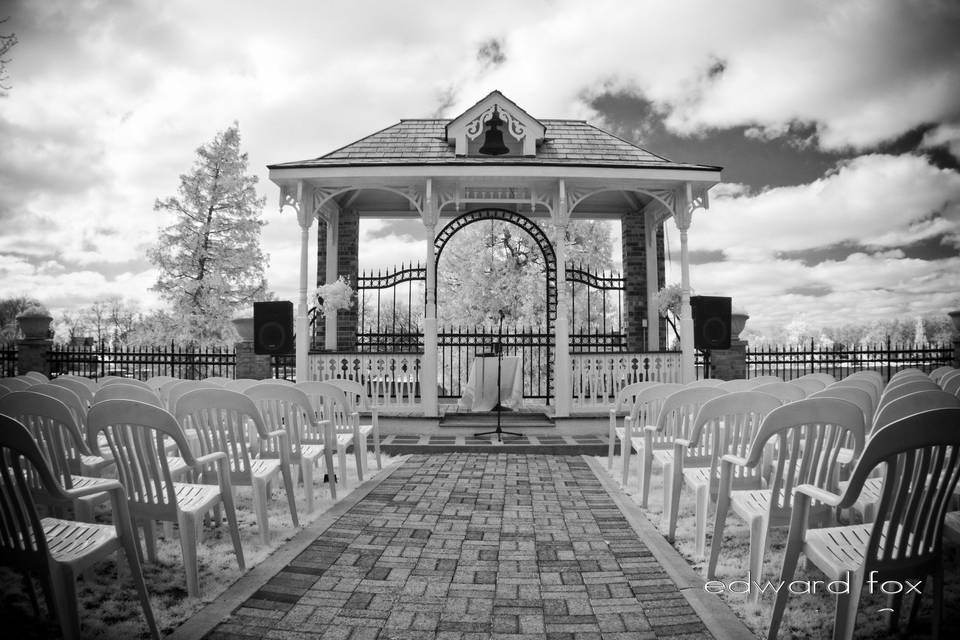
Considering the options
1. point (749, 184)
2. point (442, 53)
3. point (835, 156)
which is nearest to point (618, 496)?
point (442, 53)

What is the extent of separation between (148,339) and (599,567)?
55.6ft

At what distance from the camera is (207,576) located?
2602 millimetres

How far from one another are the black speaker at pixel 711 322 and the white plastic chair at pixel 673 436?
472 cm

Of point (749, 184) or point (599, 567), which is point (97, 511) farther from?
point (749, 184)

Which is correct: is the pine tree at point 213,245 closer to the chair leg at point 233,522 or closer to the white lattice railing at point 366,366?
the white lattice railing at point 366,366

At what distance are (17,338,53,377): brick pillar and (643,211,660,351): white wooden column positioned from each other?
11.5m

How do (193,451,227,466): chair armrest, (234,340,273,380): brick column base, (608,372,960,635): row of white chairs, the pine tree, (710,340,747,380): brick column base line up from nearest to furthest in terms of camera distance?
1. (608,372,960,635): row of white chairs
2. (193,451,227,466): chair armrest
3. (234,340,273,380): brick column base
4. (710,340,747,380): brick column base
5. the pine tree

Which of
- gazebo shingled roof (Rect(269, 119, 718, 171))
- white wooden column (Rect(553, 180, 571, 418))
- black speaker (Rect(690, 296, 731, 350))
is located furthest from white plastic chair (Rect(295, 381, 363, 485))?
black speaker (Rect(690, 296, 731, 350))

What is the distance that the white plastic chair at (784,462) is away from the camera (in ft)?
6.77

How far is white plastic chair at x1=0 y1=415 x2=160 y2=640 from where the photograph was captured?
5.30 feet

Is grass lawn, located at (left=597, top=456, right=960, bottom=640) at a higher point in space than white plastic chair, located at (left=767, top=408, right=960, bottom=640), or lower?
lower

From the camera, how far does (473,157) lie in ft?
30.1

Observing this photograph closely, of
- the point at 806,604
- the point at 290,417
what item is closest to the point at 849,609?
the point at 806,604

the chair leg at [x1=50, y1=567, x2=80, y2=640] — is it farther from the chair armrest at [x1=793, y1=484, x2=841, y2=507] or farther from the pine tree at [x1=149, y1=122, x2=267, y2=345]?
the pine tree at [x1=149, y1=122, x2=267, y2=345]
